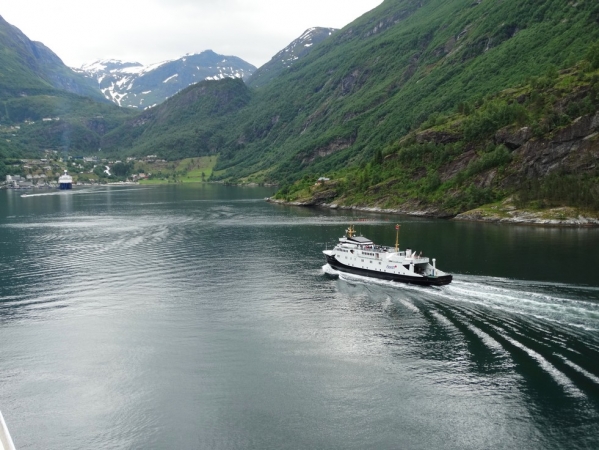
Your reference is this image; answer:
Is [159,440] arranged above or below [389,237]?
below

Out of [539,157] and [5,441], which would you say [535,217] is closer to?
[539,157]

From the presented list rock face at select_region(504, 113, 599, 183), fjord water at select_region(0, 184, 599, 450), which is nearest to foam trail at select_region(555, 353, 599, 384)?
fjord water at select_region(0, 184, 599, 450)

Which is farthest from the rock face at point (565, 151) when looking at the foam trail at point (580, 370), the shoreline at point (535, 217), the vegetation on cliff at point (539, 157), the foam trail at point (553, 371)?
the foam trail at point (580, 370)

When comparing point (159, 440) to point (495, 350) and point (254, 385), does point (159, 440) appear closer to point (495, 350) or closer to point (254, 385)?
point (254, 385)

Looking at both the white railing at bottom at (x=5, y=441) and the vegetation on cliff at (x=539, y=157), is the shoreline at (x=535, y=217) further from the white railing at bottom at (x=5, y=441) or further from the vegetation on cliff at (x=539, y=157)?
the white railing at bottom at (x=5, y=441)

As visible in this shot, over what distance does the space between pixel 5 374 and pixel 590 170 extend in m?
170

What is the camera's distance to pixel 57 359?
59656 millimetres

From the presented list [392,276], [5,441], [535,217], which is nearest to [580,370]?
[392,276]

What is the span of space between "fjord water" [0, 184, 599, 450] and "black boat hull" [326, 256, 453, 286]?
1604mm

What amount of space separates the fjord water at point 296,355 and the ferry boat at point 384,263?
252 centimetres

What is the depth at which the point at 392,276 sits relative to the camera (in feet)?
306

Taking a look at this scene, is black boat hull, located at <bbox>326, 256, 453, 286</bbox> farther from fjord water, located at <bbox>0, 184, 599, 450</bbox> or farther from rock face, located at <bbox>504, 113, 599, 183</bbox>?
rock face, located at <bbox>504, 113, 599, 183</bbox>

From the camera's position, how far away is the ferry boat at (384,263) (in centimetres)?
8775

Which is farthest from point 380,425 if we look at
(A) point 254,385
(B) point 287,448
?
(A) point 254,385
